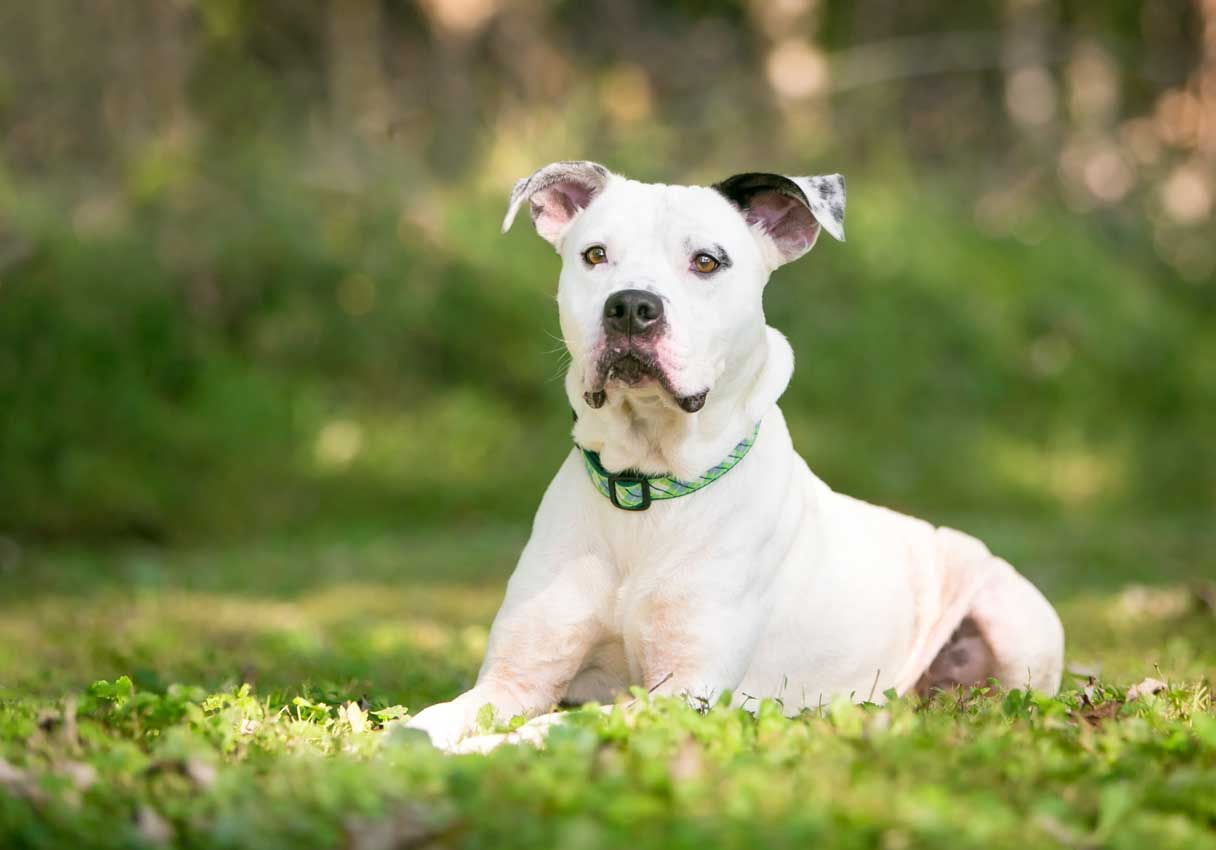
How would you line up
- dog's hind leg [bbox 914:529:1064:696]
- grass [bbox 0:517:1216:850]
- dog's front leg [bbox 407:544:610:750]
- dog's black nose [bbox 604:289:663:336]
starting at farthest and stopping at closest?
dog's hind leg [bbox 914:529:1064:696]
dog's front leg [bbox 407:544:610:750]
dog's black nose [bbox 604:289:663:336]
grass [bbox 0:517:1216:850]

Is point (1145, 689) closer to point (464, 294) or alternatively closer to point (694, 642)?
point (694, 642)

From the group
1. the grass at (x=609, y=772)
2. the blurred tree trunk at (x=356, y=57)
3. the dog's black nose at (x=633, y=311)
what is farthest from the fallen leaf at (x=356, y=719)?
→ the blurred tree trunk at (x=356, y=57)

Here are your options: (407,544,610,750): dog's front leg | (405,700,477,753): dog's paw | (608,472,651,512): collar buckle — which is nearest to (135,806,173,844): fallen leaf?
(405,700,477,753): dog's paw

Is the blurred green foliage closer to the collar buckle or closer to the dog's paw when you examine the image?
the collar buckle

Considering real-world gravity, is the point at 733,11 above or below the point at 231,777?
above

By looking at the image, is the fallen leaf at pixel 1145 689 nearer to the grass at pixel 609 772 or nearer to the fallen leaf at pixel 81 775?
the grass at pixel 609 772

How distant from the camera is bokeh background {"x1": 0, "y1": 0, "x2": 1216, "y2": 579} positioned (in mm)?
11227

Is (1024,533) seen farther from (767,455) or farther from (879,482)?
(767,455)

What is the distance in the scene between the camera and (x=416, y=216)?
41.3ft

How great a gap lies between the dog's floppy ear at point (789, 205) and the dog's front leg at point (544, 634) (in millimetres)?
1233

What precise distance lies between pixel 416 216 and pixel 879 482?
14.7 feet

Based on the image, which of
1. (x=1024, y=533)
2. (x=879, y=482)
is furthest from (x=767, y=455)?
(x=879, y=482)

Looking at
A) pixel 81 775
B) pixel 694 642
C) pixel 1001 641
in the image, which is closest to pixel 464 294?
pixel 1001 641

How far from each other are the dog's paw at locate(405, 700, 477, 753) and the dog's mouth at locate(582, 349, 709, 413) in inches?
38.6
